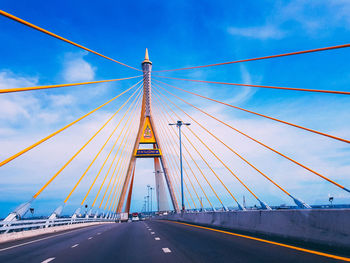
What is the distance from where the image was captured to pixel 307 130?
15000 millimetres

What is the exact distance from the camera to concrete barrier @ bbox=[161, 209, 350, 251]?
747 cm

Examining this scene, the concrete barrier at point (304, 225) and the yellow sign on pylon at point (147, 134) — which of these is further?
the yellow sign on pylon at point (147, 134)

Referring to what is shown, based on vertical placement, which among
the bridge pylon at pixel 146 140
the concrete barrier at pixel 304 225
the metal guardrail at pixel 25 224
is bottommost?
the concrete barrier at pixel 304 225

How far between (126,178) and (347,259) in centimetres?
3589

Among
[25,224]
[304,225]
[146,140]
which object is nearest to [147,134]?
Result: [146,140]

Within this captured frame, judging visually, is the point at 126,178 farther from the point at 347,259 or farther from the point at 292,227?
the point at 347,259

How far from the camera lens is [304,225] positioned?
8922 millimetres

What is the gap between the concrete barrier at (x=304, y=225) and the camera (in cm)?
747

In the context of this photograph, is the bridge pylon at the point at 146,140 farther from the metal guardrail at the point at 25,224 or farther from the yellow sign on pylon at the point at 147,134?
the metal guardrail at the point at 25,224

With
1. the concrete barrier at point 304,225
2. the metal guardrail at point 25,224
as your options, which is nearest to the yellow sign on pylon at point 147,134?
the metal guardrail at point 25,224

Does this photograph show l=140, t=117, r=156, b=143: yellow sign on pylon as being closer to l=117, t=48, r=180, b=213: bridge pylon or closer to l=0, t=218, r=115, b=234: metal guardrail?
l=117, t=48, r=180, b=213: bridge pylon

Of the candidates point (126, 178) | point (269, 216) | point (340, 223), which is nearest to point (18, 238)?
point (269, 216)

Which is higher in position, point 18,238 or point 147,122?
point 147,122

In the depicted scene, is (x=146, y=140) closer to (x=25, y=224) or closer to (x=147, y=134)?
(x=147, y=134)
